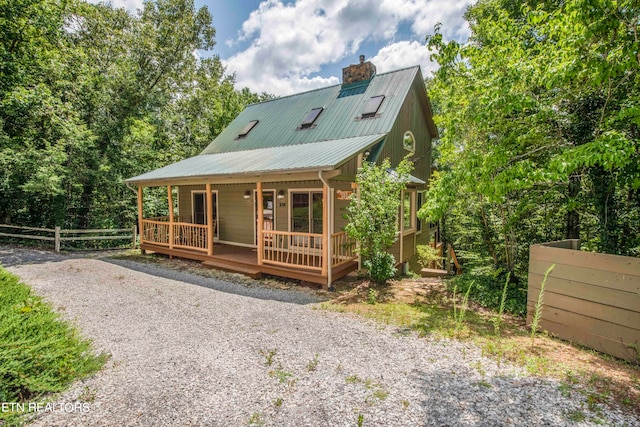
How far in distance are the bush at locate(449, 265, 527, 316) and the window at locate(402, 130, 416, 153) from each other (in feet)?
17.0

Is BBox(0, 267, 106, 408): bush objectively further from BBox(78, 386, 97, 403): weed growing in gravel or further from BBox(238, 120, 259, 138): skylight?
BBox(238, 120, 259, 138): skylight

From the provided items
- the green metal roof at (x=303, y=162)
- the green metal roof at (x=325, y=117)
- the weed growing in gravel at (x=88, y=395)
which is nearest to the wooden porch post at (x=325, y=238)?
the green metal roof at (x=303, y=162)

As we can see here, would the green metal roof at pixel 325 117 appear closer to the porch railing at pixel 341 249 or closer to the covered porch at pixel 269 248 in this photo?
the covered porch at pixel 269 248

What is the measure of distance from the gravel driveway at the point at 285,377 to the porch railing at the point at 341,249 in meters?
2.05

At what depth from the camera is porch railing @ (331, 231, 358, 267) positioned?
737 cm

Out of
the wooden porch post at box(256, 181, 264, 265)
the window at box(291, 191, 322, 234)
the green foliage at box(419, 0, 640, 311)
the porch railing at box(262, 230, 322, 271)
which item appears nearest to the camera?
the green foliage at box(419, 0, 640, 311)

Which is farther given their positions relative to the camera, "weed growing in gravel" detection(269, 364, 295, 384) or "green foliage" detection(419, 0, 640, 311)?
"green foliage" detection(419, 0, 640, 311)

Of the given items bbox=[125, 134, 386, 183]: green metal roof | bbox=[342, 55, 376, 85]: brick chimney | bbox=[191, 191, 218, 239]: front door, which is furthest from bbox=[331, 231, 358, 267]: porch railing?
bbox=[342, 55, 376, 85]: brick chimney

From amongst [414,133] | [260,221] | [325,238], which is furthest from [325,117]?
[325,238]

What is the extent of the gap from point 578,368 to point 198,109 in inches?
912

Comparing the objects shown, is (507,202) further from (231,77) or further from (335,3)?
(231,77)

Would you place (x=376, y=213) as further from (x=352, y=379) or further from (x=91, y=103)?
(x=91, y=103)

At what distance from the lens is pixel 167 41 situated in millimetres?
17484

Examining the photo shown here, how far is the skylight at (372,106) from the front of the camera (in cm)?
992
